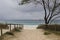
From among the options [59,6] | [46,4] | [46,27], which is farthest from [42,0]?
[46,27]

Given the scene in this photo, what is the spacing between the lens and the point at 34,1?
3228cm

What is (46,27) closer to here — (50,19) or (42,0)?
(50,19)

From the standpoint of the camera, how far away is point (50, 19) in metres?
32.6

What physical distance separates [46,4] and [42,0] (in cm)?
100

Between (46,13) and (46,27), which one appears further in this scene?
(46,13)

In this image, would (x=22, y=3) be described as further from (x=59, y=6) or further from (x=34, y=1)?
(x=59, y=6)

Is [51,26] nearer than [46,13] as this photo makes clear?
Yes

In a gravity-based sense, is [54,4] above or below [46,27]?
above

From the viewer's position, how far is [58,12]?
105 feet

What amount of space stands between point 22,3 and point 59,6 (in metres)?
6.41

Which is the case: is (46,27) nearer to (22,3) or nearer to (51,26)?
(51,26)

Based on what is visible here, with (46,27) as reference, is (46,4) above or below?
above

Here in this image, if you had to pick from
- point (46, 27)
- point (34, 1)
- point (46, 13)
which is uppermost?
point (34, 1)

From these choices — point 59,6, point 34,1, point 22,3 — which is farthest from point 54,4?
point 22,3
